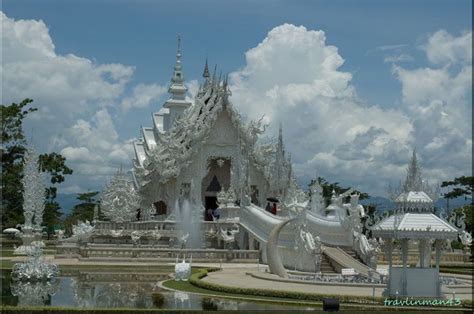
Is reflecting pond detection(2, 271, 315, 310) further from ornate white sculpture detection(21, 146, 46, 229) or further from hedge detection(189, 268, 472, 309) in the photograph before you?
ornate white sculpture detection(21, 146, 46, 229)

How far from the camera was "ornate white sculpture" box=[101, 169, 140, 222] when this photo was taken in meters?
42.5

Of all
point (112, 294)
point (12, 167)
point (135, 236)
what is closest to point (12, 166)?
point (12, 167)

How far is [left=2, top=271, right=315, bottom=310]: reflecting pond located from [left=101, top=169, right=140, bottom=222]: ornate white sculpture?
16174 millimetres

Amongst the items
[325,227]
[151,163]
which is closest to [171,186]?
[151,163]

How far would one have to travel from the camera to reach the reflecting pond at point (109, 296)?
18797 mm

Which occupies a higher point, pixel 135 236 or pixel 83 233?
pixel 83 233

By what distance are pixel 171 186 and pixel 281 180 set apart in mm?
6760

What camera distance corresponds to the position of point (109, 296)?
20953mm

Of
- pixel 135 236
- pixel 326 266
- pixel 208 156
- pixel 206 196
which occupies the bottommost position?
pixel 326 266

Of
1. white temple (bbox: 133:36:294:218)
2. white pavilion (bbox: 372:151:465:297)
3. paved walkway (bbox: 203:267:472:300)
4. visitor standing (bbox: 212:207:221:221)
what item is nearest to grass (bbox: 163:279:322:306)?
paved walkway (bbox: 203:267:472:300)

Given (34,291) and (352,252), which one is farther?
(352,252)

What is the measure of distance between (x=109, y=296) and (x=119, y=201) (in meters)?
22.1

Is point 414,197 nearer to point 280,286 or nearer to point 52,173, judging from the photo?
point 280,286

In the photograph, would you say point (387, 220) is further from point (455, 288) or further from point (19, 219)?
point (19, 219)
